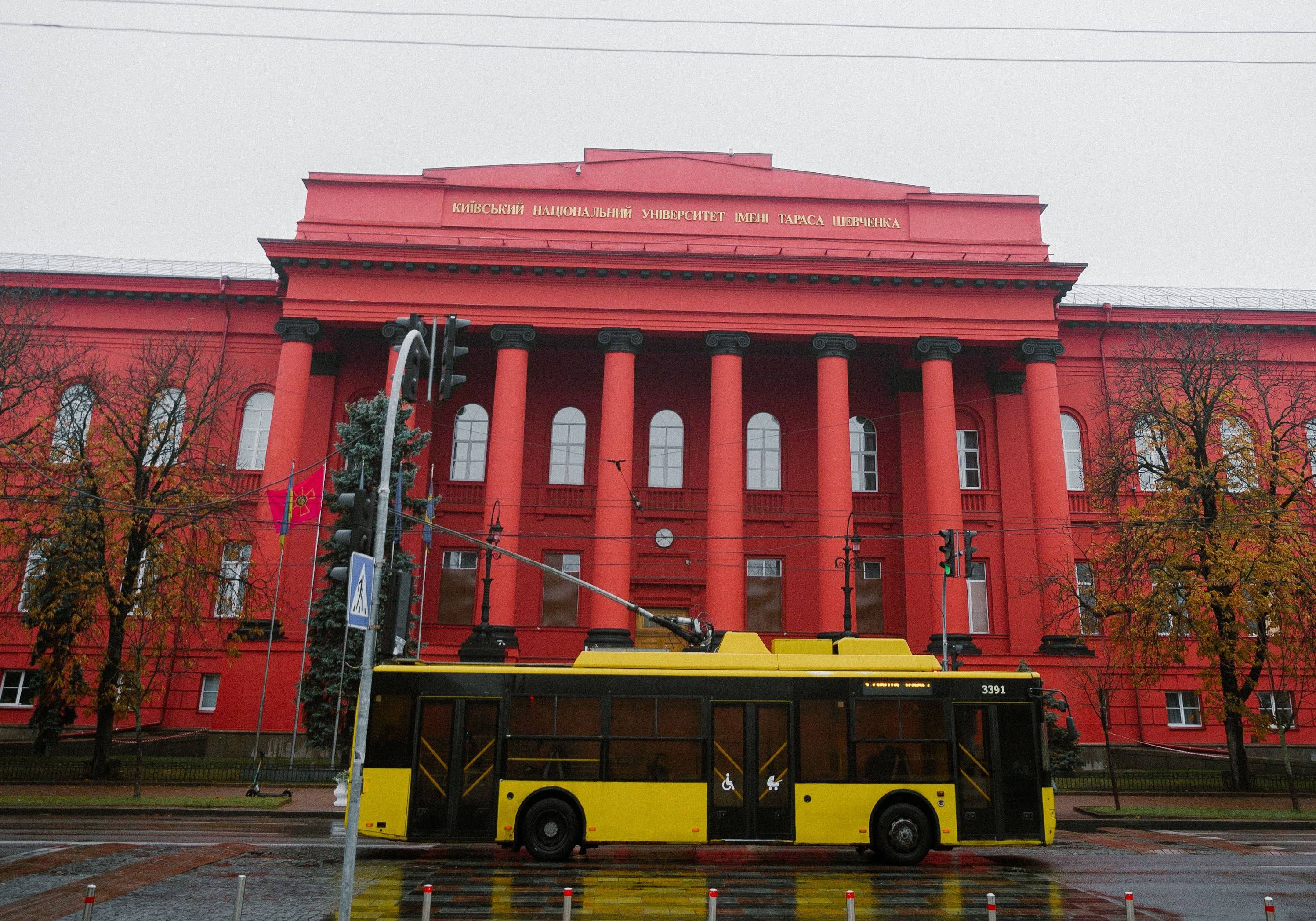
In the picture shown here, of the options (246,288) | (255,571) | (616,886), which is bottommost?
(616,886)

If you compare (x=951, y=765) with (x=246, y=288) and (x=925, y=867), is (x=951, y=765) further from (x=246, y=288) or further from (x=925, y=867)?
(x=246, y=288)

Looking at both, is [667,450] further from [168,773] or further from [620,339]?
[168,773]

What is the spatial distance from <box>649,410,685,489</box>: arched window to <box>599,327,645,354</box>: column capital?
4.38 metres

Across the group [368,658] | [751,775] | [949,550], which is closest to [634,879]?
[751,775]

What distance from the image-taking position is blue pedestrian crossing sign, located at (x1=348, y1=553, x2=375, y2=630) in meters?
9.42

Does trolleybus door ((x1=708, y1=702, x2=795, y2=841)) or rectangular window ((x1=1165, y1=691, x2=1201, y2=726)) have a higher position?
rectangular window ((x1=1165, y1=691, x2=1201, y2=726))

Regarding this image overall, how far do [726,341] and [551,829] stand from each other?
21393 millimetres

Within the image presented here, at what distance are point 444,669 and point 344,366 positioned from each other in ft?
Answer: 78.8

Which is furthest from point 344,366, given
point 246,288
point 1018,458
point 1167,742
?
point 1167,742

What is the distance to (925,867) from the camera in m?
14.2

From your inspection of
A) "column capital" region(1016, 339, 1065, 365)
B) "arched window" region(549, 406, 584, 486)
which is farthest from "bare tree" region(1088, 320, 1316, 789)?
"arched window" region(549, 406, 584, 486)

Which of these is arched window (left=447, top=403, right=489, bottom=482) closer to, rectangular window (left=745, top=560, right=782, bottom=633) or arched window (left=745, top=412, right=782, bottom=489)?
arched window (left=745, top=412, right=782, bottom=489)

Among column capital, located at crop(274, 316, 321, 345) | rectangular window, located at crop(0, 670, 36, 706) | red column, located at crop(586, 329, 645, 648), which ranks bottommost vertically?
rectangular window, located at crop(0, 670, 36, 706)

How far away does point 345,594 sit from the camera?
92.9ft
